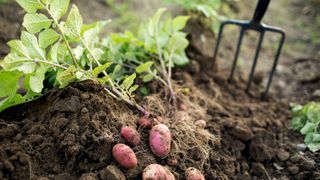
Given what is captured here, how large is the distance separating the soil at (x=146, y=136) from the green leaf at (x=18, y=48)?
24 centimetres

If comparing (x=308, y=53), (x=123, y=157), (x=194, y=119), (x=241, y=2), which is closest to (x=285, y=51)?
(x=308, y=53)

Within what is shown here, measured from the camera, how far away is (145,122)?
175cm

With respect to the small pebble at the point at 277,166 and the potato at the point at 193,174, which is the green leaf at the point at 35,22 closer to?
the potato at the point at 193,174

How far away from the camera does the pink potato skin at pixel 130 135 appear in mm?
1634

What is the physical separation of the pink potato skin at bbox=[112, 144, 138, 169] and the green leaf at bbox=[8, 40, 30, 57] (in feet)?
1.93

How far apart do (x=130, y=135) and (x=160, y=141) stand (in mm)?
139

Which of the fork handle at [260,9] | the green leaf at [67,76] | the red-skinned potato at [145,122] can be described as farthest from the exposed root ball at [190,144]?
the fork handle at [260,9]

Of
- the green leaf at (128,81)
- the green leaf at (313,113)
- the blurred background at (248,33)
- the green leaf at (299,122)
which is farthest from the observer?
the blurred background at (248,33)

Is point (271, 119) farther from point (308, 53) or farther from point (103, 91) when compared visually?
point (308, 53)

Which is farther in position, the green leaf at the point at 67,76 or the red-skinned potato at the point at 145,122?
the red-skinned potato at the point at 145,122

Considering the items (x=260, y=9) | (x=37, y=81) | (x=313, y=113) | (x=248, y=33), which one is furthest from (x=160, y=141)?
(x=248, y=33)

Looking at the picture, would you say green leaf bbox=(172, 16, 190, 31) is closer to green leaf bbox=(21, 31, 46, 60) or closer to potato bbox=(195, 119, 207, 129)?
potato bbox=(195, 119, 207, 129)

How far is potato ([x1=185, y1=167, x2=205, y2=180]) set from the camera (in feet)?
5.32

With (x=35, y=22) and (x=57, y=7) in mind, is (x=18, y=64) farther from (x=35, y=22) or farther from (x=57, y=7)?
(x=57, y=7)
